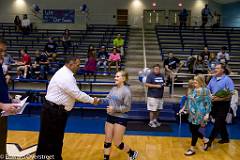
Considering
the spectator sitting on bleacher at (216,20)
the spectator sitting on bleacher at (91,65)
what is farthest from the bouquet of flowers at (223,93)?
the spectator sitting on bleacher at (216,20)

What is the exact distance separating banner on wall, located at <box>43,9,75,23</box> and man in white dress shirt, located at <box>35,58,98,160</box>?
1733 cm

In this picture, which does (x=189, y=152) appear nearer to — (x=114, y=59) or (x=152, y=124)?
(x=152, y=124)

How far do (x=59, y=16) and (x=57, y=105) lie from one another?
1796 cm

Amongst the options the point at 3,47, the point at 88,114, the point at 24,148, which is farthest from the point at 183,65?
the point at 3,47

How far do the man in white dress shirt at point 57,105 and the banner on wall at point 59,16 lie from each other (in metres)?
17.3

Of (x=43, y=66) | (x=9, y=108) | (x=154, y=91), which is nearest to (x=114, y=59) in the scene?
(x=43, y=66)

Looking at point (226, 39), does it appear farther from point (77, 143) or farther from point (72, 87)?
point (72, 87)

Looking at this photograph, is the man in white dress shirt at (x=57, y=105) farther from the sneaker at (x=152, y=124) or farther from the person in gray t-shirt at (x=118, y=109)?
the sneaker at (x=152, y=124)

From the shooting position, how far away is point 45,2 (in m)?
21.9

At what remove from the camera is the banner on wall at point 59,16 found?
21312mm

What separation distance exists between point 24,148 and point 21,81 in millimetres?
5746

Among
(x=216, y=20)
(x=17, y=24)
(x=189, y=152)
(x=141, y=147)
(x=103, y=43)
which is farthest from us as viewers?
(x=216, y=20)

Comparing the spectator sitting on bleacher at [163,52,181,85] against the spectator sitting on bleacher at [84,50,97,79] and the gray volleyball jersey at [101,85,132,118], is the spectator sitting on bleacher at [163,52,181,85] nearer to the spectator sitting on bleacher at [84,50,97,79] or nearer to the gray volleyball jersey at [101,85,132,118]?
the spectator sitting on bleacher at [84,50,97,79]

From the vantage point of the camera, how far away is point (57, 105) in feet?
14.5
